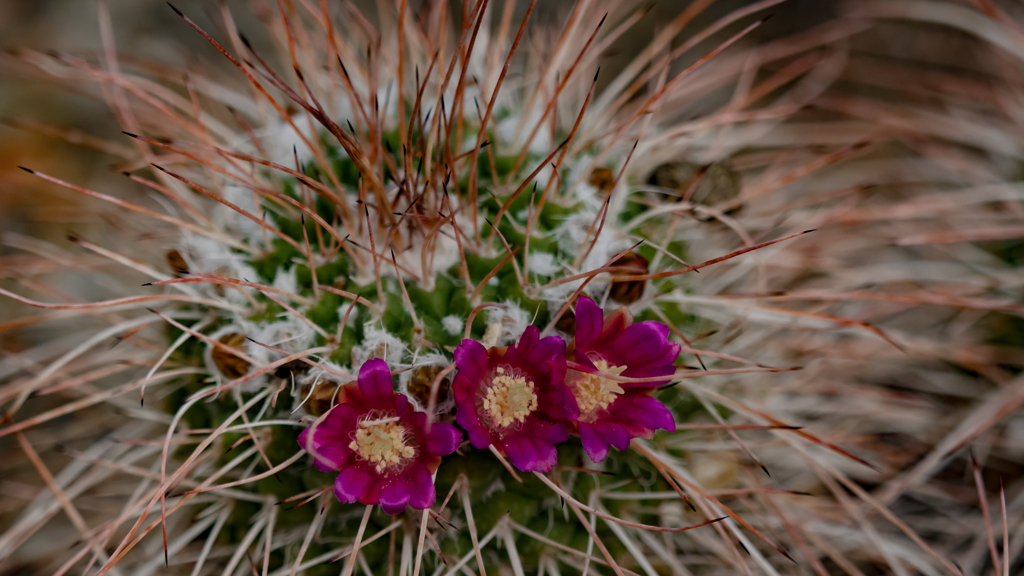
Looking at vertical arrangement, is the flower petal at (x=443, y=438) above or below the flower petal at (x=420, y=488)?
above

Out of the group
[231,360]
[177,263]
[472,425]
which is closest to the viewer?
[472,425]

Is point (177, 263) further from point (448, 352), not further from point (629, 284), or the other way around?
point (629, 284)

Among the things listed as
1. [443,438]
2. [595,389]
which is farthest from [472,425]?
[595,389]

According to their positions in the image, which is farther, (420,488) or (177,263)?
(177,263)

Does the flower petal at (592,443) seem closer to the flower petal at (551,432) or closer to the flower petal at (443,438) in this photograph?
the flower petal at (551,432)

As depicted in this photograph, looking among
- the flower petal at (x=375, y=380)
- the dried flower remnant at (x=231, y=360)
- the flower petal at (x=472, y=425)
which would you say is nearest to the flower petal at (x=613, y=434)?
the flower petal at (x=472, y=425)

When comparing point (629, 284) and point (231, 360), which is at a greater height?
point (629, 284)

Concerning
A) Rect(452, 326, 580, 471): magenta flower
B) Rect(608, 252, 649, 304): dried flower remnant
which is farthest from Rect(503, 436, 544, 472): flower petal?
Rect(608, 252, 649, 304): dried flower remnant

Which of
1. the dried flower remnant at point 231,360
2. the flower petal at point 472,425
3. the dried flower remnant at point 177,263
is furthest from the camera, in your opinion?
the dried flower remnant at point 177,263
